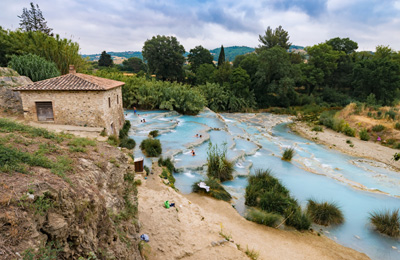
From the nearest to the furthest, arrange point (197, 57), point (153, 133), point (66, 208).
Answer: point (66, 208) → point (153, 133) → point (197, 57)

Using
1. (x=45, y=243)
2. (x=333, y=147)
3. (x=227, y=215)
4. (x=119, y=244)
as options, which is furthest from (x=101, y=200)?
(x=333, y=147)

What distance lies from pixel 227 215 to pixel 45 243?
685cm

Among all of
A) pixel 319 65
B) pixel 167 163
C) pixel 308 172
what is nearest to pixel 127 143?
pixel 167 163

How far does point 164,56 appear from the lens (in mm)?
40594

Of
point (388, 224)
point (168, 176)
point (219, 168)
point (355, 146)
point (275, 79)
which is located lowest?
point (355, 146)

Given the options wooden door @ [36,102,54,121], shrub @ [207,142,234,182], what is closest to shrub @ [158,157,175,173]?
shrub @ [207,142,234,182]

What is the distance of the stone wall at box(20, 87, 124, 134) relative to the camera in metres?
11.3

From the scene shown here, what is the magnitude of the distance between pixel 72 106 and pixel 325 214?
12488mm

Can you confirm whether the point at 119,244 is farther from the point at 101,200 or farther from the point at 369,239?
the point at 369,239

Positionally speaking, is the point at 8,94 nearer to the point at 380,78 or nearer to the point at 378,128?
the point at 378,128

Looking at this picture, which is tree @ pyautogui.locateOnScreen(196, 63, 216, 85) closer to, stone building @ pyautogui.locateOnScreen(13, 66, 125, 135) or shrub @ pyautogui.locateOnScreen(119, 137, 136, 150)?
shrub @ pyautogui.locateOnScreen(119, 137, 136, 150)

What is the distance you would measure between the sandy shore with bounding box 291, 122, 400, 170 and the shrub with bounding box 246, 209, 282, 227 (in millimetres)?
12147

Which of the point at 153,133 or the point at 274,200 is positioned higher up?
the point at 153,133

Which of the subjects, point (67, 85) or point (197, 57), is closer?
point (67, 85)
